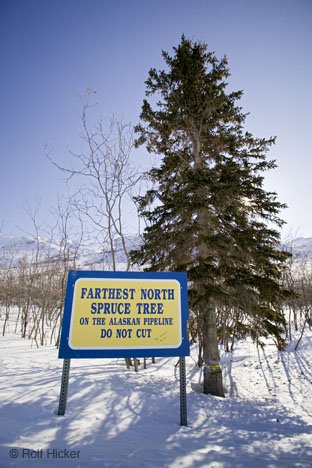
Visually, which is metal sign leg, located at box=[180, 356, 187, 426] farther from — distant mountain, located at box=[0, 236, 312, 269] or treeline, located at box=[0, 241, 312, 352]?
distant mountain, located at box=[0, 236, 312, 269]

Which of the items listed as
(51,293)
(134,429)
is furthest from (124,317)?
(51,293)

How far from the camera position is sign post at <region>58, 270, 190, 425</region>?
11.6 ft

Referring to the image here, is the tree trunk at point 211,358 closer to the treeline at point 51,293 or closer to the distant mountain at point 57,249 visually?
the treeline at point 51,293

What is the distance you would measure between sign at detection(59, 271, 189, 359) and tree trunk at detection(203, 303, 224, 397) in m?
2.92

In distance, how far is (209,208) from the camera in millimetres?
6352

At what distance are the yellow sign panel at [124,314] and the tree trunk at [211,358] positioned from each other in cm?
297

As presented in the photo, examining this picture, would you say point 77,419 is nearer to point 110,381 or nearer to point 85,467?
point 85,467

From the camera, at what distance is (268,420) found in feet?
15.8

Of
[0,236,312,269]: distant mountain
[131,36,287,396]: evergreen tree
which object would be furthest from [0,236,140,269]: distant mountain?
[131,36,287,396]: evergreen tree

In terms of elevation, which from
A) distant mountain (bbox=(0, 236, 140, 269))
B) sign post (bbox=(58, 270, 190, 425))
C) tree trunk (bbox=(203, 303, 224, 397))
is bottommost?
tree trunk (bbox=(203, 303, 224, 397))

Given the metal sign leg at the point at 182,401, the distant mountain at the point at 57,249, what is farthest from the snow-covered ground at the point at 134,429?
the distant mountain at the point at 57,249

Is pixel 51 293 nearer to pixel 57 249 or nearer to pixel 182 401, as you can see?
pixel 57 249

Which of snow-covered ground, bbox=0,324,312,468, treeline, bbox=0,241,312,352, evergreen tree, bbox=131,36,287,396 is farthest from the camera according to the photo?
treeline, bbox=0,241,312,352

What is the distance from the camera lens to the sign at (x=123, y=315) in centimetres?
354
